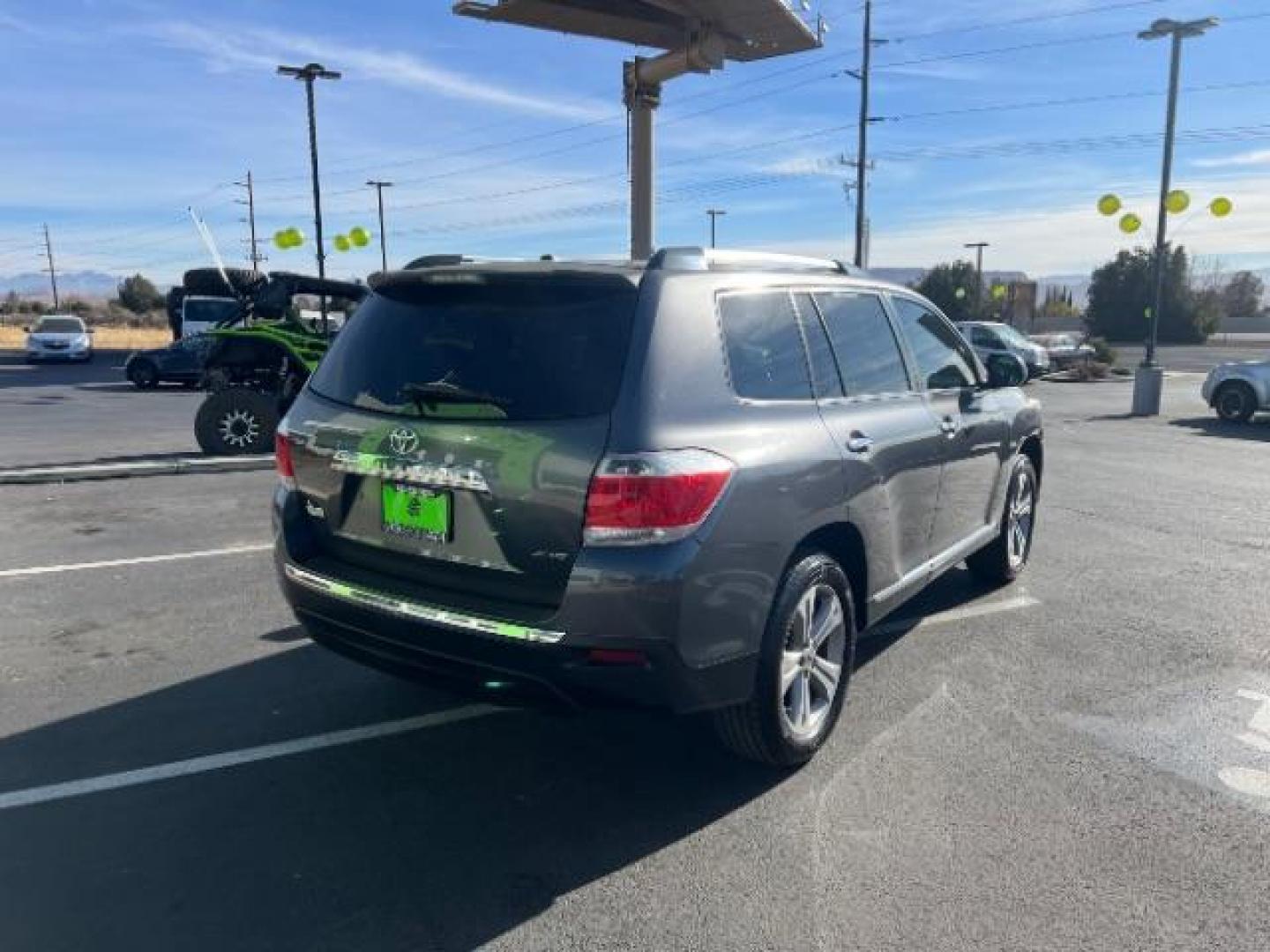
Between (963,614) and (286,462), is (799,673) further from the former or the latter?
(963,614)

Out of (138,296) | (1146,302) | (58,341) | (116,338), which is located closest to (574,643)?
(58,341)

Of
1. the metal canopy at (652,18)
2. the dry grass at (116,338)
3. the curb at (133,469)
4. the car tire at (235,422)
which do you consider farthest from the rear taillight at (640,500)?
the dry grass at (116,338)

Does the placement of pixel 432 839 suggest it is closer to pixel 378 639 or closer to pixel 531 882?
pixel 531 882

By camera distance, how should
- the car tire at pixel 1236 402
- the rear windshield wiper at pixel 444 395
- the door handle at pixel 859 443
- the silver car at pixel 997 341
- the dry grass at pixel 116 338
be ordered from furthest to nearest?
the dry grass at pixel 116 338, the silver car at pixel 997 341, the car tire at pixel 1236 402, the door handle at pixel 859 443, the rear windshield wiper at pixel 444 395

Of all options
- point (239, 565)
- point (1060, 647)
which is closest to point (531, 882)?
point (1060, 647)

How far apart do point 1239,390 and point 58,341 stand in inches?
1304

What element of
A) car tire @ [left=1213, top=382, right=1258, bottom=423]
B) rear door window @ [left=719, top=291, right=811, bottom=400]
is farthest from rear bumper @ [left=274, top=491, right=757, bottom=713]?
car tire @ [left=1213, top=382, right=1258, bottom=423]

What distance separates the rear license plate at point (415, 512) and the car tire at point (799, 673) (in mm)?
1135

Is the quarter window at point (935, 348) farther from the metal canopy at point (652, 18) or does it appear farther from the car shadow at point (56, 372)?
the car shadow at point (56, 372)

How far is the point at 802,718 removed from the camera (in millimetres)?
3537

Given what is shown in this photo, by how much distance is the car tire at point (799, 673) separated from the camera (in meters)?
3.22

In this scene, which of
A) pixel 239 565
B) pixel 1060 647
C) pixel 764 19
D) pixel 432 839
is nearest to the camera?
pixel 432 839

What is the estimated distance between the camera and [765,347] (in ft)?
11.4

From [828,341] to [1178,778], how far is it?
6.79 feet
